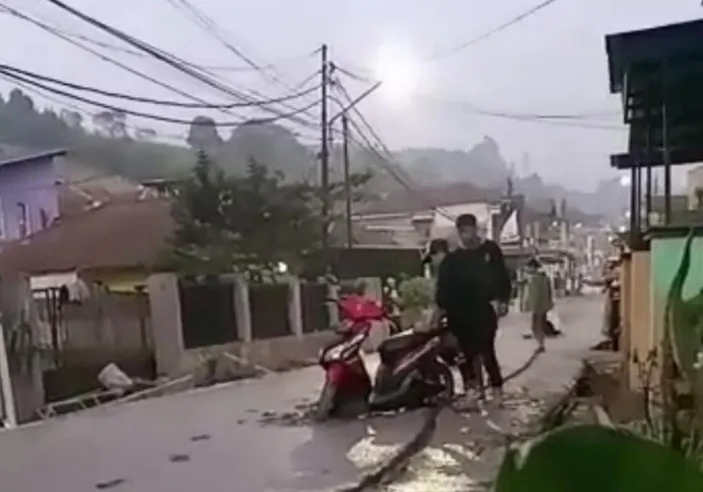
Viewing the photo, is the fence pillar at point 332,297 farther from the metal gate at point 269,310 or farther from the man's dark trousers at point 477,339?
the man's dark trousers at point 477,339

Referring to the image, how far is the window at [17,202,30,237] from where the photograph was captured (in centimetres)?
315

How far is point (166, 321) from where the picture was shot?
4062 mm

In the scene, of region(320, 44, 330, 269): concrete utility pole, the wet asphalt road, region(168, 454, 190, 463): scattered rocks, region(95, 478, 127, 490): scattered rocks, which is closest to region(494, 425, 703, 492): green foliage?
the wet asphalt road

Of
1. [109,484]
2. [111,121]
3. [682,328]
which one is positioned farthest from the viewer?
[111,121]

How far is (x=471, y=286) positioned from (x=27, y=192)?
5.80ft

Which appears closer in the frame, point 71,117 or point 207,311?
point 71,117

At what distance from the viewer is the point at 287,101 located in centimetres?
337

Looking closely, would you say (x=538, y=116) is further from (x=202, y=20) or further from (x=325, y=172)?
(x=325, y=172)

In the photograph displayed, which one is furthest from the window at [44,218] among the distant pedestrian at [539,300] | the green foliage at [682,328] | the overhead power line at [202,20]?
the green foliage at [682,328]

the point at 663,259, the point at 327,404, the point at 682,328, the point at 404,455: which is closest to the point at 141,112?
the point at 327,404

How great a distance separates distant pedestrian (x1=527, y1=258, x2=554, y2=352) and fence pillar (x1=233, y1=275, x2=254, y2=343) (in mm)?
1533

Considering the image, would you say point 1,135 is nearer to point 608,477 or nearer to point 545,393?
point 545,393

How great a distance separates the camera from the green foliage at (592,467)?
1.04 ft

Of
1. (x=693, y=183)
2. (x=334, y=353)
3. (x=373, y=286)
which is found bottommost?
(x=334, y=353)
